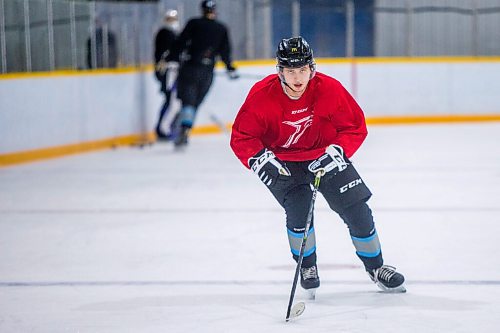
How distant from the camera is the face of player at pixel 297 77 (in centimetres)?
407

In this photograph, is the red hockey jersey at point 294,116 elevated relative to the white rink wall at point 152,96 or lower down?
elevated

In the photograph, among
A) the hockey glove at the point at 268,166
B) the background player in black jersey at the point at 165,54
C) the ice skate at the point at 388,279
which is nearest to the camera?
the hockey glove at the point at 268,166

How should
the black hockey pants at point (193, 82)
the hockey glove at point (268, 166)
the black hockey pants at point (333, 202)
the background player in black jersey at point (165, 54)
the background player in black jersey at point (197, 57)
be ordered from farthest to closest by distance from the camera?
the background player in black jersey at point (165, 54) → the black hockey pants at point (193, 82) → the background player in black jersey at point (197, 57) → the black hockey pants at point (333, 202) → the hockey glove at point (268, 166)

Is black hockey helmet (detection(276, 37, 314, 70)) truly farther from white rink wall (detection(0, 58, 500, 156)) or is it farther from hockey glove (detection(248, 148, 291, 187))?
white rink wall (detection(0, 58, 500, 156))

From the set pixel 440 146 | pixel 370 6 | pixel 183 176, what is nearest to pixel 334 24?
pixel 370 6

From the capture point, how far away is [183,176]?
909 cm

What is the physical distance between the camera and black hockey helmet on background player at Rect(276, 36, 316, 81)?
406 cm

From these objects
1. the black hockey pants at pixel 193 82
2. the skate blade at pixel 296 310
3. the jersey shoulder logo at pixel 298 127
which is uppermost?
the jersey shoulder logo at pixel 298 127

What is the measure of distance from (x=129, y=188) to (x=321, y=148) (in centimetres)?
415

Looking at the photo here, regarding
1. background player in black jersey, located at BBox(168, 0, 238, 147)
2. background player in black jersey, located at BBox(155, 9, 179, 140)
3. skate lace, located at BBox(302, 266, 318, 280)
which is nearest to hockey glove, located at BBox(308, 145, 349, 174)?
skate lace, located at BBox(302, 266, 318, 280)

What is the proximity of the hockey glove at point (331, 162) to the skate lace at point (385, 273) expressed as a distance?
0.50 m

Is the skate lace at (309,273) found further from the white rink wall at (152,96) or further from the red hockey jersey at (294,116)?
the white rink wall at (152,96)

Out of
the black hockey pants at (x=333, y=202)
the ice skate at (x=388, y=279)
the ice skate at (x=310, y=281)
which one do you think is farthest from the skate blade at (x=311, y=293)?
the ice skate at (x=388, y=279)

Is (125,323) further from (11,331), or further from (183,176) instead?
(183,176)
